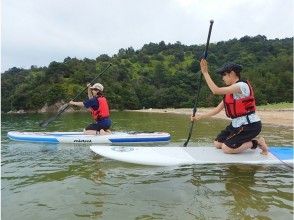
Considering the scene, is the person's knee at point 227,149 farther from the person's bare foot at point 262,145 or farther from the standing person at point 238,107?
the person's bare foot at point 262,145

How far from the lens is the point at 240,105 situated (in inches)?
265

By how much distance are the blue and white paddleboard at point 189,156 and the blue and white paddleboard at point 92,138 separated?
12.4 ft

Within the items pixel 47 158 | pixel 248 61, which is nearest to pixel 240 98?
pixel 47 158

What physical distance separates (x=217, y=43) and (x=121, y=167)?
8998cm

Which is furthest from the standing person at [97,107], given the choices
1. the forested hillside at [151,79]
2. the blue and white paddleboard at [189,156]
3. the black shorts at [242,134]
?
the forested hillside at [151,79]

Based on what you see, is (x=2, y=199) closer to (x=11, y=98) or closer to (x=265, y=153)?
(x=265, y=153)

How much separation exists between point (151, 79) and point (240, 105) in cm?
6754

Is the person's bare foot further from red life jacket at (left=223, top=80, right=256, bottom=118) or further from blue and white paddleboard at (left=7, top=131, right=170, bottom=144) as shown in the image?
blue and white paddleboard at (left=7, top=131, right=170, bottom=144)

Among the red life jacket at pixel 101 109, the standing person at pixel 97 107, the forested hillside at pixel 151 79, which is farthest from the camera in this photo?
the forested hillside at pixel 151 79

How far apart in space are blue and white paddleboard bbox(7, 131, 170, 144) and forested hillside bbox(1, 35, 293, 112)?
1566 inches

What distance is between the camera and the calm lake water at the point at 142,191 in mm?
4691

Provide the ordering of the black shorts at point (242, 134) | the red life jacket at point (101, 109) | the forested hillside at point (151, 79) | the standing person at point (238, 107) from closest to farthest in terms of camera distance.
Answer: the standing person at point (238, 107), the black shorts at point (242, 134), the red life jacket at point (101, 109), the forested hillside at point (151, 79)

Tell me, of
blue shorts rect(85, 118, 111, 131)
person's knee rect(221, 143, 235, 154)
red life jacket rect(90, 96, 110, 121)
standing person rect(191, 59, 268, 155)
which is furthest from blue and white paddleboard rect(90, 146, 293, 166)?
blue shorts rect(85, 118, 111, 131)

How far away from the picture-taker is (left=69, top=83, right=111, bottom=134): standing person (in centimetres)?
1112
